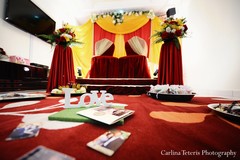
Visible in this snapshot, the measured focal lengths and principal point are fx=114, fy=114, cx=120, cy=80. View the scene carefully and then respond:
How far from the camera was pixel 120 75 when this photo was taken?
93.4 inches

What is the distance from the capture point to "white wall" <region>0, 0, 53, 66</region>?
1989mm

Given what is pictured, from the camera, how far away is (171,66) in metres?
1.61

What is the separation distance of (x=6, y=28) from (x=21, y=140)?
2.68 meters

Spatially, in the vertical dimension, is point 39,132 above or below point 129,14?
below

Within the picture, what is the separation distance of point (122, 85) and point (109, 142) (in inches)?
61.7

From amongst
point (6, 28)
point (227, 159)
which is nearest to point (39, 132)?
point (227, 159)

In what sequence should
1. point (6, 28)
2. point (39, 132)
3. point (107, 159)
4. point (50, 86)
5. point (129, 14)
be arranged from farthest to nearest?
point (129, 14) < point (6, 28) < point (50, 86) < point (39, 132) < point (107, 159)

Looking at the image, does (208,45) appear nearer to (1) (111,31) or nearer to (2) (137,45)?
(2) (137,45)

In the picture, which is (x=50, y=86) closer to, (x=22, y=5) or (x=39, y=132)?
(x=39, y=132)

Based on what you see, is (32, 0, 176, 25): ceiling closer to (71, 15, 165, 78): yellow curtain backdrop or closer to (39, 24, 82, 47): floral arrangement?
(71, 15, 165, 78): yellow curtain backdrop

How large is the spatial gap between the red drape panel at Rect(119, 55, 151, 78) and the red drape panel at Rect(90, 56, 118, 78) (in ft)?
0.41

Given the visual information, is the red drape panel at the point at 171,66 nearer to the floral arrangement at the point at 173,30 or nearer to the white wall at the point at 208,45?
the floral arrangement at the point at 173,30

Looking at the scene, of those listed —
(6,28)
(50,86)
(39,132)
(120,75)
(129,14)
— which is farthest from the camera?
(129,14)

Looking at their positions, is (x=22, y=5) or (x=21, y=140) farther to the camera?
(x=22, y=5)
